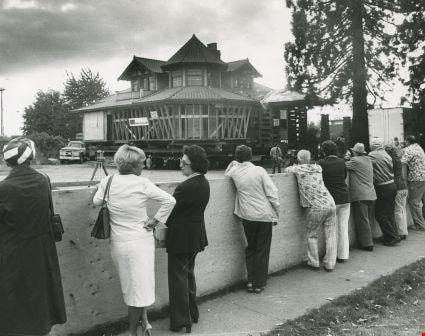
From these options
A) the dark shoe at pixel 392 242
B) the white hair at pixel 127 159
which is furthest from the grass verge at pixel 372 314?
the dark shoe at pixel 392 242

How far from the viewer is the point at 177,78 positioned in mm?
35719

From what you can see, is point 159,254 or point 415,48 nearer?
point 159,254

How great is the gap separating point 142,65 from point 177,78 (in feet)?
13.0

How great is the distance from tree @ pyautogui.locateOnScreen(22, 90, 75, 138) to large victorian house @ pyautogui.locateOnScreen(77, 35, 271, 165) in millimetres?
28276

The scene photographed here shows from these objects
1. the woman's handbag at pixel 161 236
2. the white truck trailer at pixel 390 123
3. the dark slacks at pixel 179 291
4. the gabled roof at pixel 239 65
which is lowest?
the dark slacks at pixel 179 291

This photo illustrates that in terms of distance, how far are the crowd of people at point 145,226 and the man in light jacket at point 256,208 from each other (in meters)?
0.01

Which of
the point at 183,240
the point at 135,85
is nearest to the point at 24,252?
the point at 183,240

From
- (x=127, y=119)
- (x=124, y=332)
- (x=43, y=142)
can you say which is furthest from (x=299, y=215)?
(x=43, y=142)

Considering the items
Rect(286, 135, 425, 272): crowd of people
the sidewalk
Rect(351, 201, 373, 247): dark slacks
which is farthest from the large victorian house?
the sidewalk

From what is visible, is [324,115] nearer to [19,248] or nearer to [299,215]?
[299,215]

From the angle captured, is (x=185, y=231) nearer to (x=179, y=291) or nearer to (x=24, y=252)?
(x=179, y=291)

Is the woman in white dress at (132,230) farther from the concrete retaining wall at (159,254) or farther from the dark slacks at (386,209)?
the dark slacks at (386,209)

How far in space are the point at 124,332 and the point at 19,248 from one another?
5.23 feet

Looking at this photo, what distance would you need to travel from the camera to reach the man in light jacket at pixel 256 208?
18.5 ft
